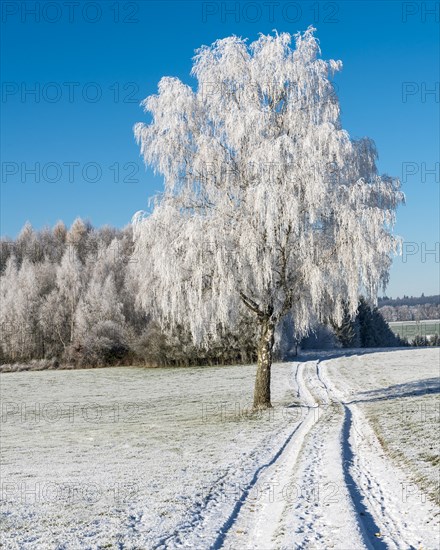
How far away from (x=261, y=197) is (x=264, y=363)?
20.0ft

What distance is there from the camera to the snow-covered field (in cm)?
A: 709

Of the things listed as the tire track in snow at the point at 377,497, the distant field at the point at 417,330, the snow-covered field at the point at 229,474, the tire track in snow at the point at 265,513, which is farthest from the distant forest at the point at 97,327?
the distant field at the point at 417,330

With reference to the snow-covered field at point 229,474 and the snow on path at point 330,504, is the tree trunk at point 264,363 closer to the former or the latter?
the snow-covered field at point 229,474

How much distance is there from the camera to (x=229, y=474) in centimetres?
1028

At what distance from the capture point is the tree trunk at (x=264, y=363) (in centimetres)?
1828

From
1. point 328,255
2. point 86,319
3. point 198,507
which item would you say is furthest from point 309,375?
point 86,319

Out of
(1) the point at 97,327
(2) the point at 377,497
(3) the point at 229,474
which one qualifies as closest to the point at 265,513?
(2) the point at 377,497

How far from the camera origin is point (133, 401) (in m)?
26.5

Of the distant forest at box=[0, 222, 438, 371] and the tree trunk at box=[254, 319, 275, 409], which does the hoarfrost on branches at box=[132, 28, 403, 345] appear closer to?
the tree trunk at box=[254, 319, 275, 409]

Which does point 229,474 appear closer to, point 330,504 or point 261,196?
point 330,504

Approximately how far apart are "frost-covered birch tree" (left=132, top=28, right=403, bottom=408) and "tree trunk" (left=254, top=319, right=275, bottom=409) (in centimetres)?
16

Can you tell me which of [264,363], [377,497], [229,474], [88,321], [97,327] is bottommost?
[229,474]

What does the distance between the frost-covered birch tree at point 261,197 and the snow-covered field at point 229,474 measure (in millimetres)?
3821

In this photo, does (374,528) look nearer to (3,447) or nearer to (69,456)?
(69,456)
